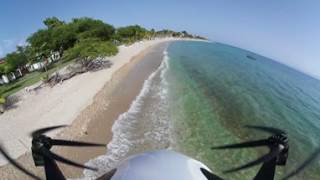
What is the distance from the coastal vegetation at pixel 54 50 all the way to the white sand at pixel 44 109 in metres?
4.90

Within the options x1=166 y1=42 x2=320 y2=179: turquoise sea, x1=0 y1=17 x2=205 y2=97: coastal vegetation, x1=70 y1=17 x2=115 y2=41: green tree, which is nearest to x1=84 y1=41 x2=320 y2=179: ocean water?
x1=166 y1=42 x2=320 y2=179: turquoise sea

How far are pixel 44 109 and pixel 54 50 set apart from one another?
131 feet

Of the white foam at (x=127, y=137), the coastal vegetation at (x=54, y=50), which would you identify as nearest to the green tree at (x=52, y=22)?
the coastal vegetation at (x=54, y=50)

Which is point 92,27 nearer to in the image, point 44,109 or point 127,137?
point 44,109

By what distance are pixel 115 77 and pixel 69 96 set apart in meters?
10.2

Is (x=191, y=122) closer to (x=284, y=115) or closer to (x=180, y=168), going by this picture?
(x=284, y=115)

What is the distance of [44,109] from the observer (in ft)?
90.1

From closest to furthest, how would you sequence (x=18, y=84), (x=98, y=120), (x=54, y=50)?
(x=98, y=120) < (x=18, y=84) < (x=54, y=50)

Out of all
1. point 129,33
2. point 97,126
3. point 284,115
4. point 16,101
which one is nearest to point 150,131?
point 97,126

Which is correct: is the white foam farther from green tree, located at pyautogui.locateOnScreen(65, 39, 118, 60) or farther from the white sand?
green tree, located at pyautogui.locateOnScreen(65, 39, 118, 60)

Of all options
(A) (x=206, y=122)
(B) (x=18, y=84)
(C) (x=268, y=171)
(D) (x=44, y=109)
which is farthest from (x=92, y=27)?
(C) (x=268, y=171)

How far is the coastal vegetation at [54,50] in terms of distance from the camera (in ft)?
146

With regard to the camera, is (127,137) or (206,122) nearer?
(127,137)

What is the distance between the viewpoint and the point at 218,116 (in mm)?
28078
